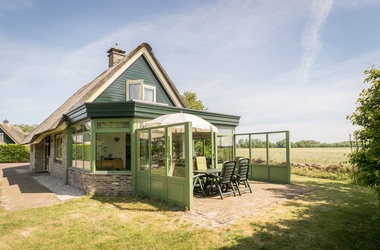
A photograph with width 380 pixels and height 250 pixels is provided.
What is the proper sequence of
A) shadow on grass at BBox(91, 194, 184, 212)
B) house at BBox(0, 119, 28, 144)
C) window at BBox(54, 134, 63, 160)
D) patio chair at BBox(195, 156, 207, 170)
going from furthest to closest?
house at BBox(0, 119, 28, 144) < window at BBox(54, 134, 63, 160) < patio chair at BBox(195, 156, 207, 170) < shadow on grass at BBox(91, 194, 184, 212)

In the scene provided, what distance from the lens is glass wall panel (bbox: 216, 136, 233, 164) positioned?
36.8 ft

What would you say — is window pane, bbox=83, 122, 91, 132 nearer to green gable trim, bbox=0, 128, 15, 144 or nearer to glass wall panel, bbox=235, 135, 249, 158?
glass wall panel, bbox=235, 135, 249, 158

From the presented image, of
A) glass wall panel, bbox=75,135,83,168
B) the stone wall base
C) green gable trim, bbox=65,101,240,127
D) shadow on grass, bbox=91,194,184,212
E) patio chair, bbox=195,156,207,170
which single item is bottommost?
shadow on grass, bbox=91,194,184,212

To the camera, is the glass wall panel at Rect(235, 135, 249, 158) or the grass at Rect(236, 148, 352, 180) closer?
the grass at Rect(236, 148, 352, 180)

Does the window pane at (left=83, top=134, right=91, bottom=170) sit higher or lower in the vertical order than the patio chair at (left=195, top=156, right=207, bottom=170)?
higher

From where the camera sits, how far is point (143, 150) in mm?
7629

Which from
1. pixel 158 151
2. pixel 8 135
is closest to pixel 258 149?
pixel 158 151

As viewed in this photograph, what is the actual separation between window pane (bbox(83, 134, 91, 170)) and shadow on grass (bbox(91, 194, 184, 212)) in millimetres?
1328

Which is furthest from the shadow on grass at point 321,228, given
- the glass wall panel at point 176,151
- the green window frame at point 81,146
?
the green window frame at point 81,146

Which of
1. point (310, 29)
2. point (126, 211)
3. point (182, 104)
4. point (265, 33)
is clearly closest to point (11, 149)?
point (182, 104)

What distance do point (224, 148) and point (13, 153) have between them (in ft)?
84.8

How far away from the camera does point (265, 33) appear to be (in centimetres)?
919

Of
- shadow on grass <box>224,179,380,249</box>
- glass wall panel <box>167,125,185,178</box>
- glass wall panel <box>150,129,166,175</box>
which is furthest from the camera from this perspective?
glass wall panel <box>150,129,166,175</box>

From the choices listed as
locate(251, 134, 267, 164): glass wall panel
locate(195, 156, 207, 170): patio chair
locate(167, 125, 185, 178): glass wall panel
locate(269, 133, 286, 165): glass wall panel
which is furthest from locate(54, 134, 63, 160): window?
locate(269, 133, 286, 165): glass wall panel
